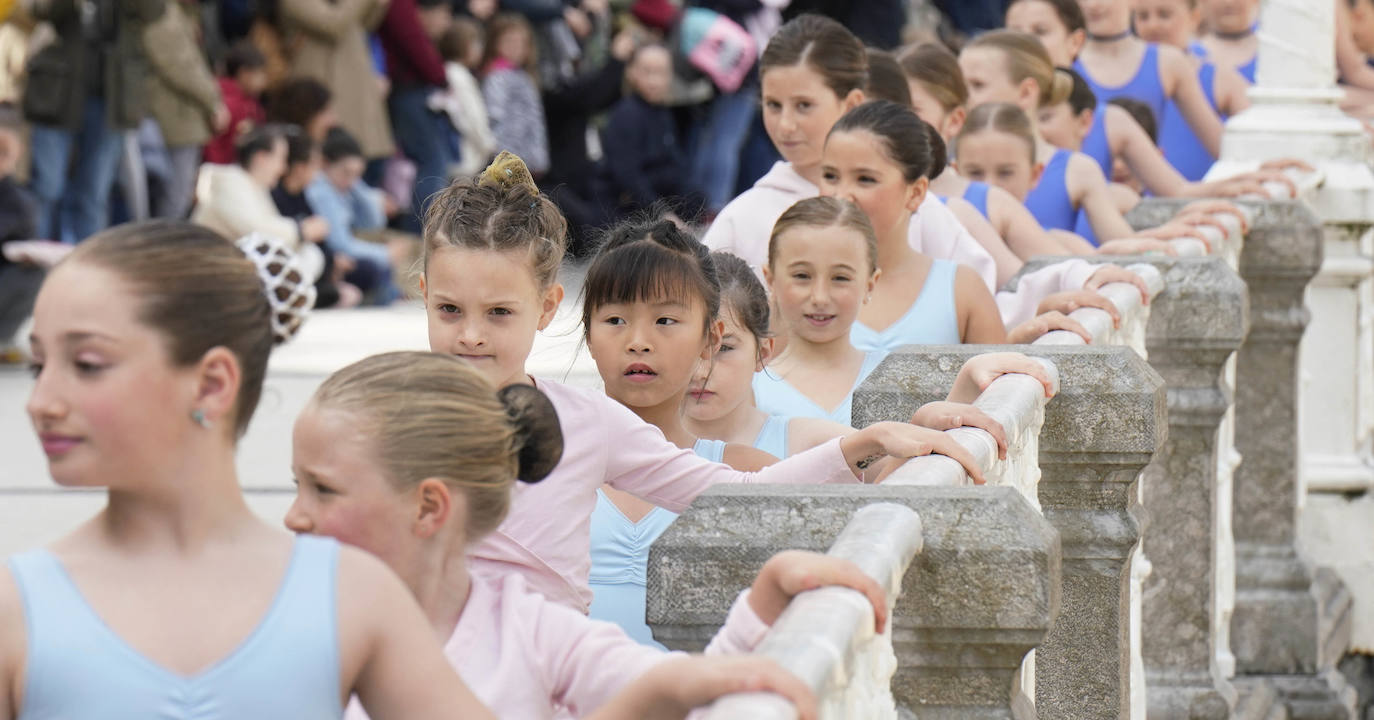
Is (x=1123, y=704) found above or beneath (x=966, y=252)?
beneath

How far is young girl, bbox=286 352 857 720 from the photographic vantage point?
2.77 m

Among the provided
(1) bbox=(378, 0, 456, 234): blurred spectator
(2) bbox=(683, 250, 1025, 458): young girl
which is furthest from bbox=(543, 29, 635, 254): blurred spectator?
(2) bbox=(683, 250, 1025, 458): young girl

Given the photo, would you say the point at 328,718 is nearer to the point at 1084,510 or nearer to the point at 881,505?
the point at 881,505

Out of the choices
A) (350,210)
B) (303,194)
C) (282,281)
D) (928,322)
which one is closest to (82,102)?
(282,281)

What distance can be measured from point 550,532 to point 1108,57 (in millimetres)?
6798

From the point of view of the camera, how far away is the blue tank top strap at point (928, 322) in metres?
5.62

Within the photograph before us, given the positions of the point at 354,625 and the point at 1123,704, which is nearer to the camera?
the point at 354,625

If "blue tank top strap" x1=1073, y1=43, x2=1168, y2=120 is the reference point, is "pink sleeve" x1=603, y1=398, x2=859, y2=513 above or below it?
below

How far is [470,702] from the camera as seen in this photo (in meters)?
2.40

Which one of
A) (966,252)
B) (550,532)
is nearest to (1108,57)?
(966,252)

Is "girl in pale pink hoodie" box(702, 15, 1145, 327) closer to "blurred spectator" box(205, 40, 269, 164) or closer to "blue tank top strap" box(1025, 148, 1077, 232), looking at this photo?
"blue tank top strap" box(1025, 148, 1077, 232)

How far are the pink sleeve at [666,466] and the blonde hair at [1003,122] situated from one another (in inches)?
140

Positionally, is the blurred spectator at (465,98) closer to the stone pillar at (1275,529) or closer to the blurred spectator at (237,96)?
the blurred spectator at (237,96)

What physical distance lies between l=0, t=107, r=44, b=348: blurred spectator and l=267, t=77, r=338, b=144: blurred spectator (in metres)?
2.66
